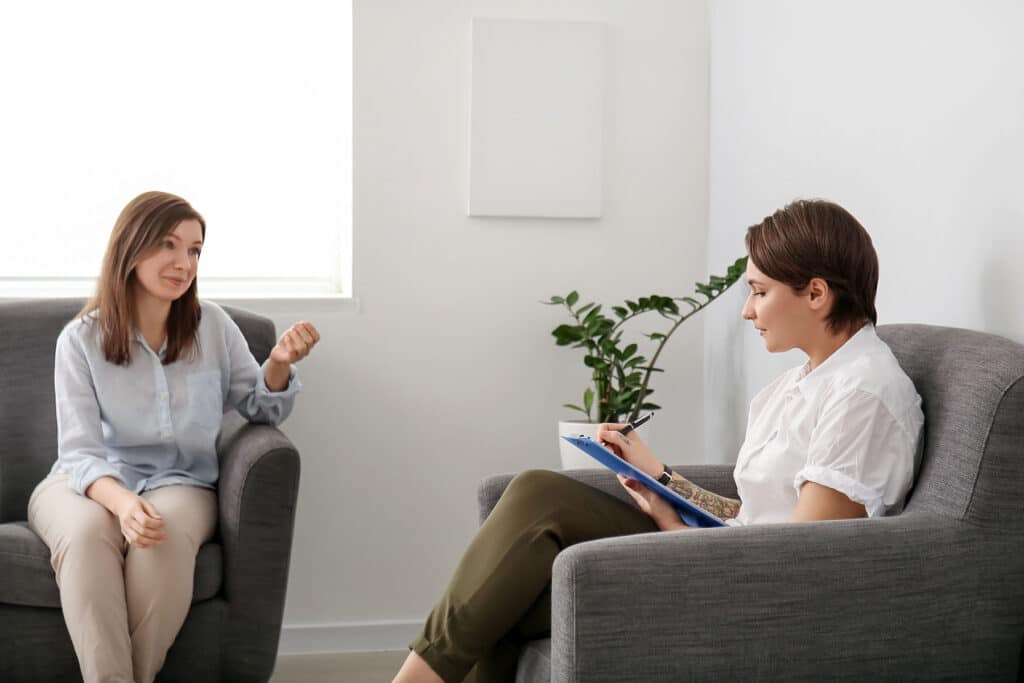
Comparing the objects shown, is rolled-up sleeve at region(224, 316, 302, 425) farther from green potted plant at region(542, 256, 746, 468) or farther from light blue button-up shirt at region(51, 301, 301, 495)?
green potted plant at region(542, 256, 746, 468)

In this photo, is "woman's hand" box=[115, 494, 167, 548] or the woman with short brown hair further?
"woman's hand" box=[115, 494, 167, 548]

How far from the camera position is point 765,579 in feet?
5.42

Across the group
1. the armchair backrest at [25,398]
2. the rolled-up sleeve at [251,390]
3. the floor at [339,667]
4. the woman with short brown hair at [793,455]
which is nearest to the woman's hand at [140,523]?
the rolled-up sleeve at [251,390]

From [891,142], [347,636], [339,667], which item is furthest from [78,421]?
[891,142]

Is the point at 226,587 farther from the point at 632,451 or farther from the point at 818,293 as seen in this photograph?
the point at 818,293

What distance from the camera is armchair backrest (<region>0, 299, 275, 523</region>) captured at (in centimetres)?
290

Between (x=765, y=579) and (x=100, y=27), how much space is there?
9.23 feet

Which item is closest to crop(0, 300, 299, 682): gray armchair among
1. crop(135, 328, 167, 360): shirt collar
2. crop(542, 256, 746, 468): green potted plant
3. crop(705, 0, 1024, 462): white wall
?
crop(135, 328, 167, 360): shirt collar

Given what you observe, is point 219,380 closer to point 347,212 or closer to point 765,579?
point 347,212

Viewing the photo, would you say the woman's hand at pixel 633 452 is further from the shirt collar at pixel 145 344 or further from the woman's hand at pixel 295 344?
the shirt collar at pixel 145 344

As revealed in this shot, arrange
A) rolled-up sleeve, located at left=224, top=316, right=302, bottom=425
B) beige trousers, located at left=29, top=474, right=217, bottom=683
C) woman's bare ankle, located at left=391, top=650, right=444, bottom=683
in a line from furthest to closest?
1. rolled-up sleeve, located at left=224, top=316, right=302, bottom=425
2. beige trousers, located at left=29, top=474, right=217, bottom=683
3. woman's bare ankle, located at left=391, top=650, right=444, bottom=683

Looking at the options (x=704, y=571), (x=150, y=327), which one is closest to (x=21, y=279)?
(x=150, y=327)

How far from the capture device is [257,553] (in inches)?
99.8

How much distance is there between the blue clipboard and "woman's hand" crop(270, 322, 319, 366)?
103 centimetres
